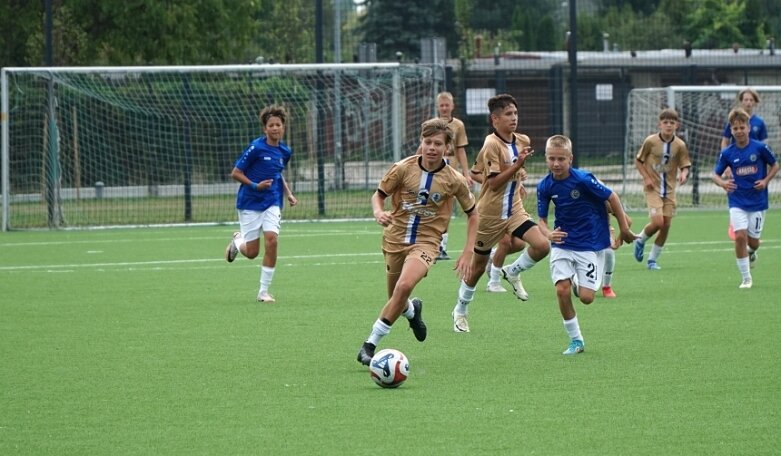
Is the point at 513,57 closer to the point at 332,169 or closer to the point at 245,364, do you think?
the point at 332,169

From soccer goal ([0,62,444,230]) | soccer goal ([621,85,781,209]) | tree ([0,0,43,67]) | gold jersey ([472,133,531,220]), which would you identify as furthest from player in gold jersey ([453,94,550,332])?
tree ([0,0,43,67])

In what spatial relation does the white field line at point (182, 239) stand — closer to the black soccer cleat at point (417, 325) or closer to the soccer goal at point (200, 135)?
the soccer goal at point (200, 135)

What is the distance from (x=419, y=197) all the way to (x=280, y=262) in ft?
27.7

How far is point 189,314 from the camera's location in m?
12.7

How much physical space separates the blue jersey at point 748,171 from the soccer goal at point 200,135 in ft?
34.6

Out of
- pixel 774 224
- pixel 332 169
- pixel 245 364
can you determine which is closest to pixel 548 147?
pixel 245 364

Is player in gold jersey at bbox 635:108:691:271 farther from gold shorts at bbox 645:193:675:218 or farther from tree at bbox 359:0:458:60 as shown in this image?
tree at bbox 359:0:458:60

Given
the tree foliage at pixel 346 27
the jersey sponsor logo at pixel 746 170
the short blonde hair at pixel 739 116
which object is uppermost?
the tree foliage at pixel 346 27

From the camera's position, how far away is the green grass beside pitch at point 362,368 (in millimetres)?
7250

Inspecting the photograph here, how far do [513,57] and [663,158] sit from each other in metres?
20.9

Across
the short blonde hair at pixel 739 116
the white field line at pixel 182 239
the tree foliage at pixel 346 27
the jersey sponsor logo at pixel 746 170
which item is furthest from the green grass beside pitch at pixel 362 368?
the tree foliage at pixel 346 27

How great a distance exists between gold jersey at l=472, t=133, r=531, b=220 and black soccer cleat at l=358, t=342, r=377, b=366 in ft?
10.1

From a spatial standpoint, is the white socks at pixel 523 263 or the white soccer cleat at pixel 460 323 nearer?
the white soccer cleat at pixel 460 323

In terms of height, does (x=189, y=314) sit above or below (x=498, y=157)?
below
